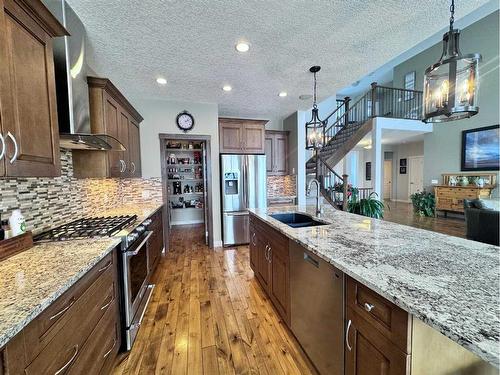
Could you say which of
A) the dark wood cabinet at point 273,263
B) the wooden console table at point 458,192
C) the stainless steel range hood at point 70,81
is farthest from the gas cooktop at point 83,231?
the wooden console table at point 458,192

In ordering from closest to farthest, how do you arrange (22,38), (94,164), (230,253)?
(22,38), (94,164), (230,253)

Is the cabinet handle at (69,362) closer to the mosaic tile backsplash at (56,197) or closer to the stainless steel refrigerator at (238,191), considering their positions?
the mosaic tile backsplash at (56,197)

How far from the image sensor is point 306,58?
101 inches

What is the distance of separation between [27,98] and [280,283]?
210 centimetres

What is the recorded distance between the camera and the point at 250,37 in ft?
7.03

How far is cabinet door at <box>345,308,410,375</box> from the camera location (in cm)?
83

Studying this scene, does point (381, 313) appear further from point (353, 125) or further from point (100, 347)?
point (353, 125)

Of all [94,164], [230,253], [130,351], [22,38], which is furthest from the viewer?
[230,253]

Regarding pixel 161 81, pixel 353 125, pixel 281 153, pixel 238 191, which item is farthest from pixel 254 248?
pixel 353 125

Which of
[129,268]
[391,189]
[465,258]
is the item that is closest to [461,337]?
[465,258]

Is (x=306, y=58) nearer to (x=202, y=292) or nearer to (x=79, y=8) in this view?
(x=79, y=8)

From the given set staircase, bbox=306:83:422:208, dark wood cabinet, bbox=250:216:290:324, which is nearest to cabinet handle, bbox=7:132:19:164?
dark wood cabinet, bbox=250:216:290:324

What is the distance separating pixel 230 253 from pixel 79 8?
11.5ft

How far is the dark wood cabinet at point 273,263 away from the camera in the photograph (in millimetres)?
1838
